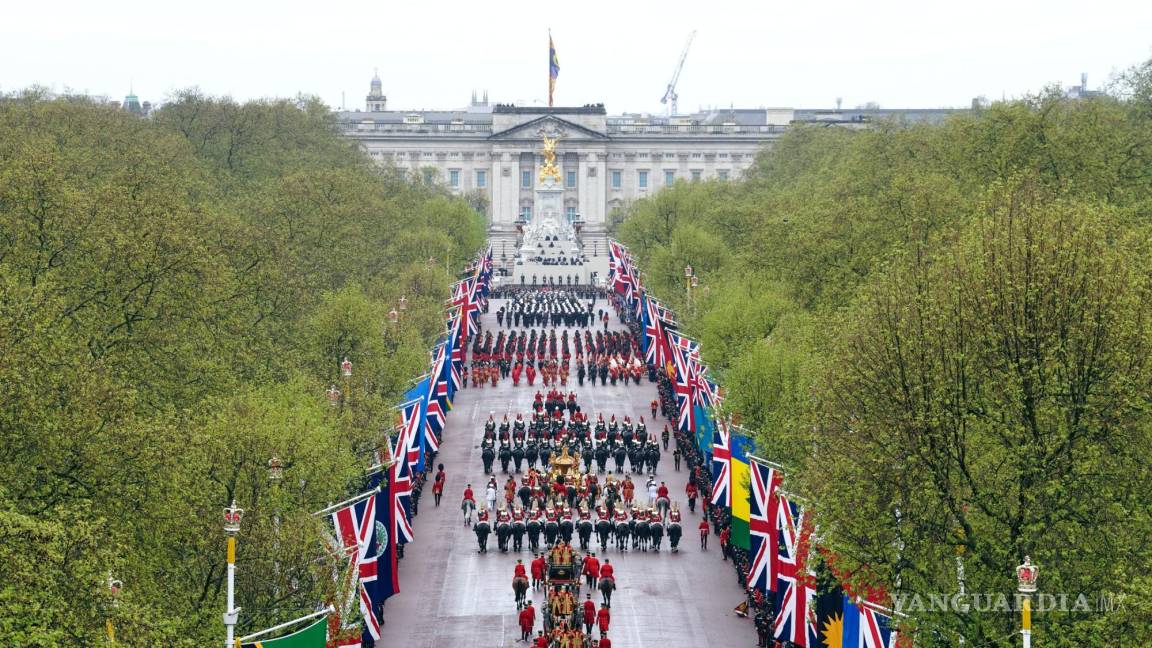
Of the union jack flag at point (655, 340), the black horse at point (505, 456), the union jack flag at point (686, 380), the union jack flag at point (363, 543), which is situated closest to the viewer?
the union jack flag at point (363, 543)

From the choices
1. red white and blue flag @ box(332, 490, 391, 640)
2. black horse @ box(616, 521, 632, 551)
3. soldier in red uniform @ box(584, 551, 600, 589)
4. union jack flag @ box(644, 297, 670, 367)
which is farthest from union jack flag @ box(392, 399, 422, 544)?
union jack flag @ box(644, 297, 670, 367)

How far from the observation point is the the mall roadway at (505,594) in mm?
46656

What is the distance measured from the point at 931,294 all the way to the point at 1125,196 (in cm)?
3671

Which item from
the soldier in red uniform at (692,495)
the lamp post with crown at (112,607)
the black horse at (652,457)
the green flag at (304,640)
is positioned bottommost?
the soldier in red uniform at (692,495)

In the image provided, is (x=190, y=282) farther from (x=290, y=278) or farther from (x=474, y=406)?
(x=474, y=406)

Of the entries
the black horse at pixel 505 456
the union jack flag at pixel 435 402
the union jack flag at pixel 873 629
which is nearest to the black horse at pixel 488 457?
the black horse at pixel 505 456

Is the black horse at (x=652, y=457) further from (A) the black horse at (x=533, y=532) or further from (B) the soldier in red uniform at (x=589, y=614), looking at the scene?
(B) the soldier in red uniform at (x=589, y=614)

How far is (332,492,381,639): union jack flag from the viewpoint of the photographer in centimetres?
4200

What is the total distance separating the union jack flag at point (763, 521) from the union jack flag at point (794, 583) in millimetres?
846

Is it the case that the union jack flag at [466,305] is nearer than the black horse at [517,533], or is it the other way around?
the black horse at [517,533]

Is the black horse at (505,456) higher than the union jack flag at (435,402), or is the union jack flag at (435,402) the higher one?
the union jack flag at (435,402)

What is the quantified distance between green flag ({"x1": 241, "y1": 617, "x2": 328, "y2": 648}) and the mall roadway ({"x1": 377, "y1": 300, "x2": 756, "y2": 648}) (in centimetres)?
1218

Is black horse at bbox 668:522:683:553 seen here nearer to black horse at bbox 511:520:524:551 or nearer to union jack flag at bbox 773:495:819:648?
black horse at bbox 511:520:524:551

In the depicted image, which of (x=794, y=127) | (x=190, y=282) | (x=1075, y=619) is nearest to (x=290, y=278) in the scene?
(x=190, y=282)
